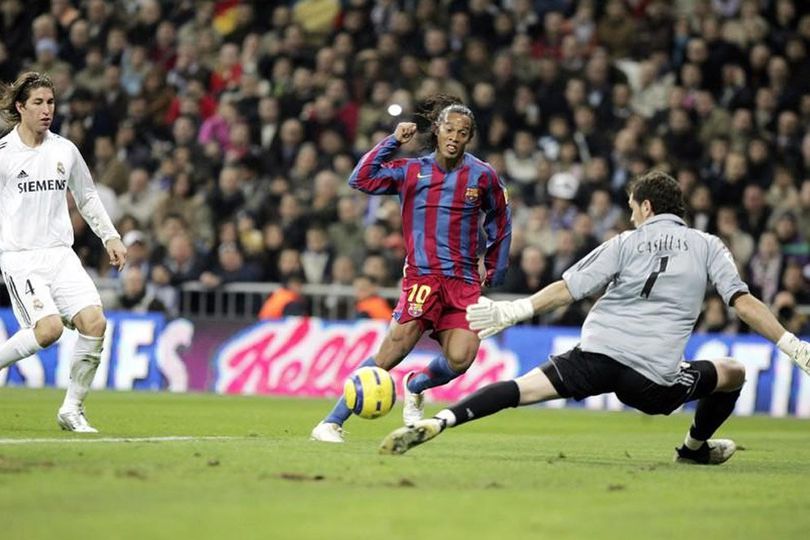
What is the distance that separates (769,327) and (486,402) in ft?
5.65

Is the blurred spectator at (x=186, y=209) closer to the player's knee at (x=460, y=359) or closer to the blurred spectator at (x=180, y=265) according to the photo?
the blurred spectator at (x=180, y=265)

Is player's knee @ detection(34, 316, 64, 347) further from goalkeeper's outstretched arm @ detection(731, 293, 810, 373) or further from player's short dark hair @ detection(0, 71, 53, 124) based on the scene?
goalkeeper's outstretched arm @ detection(731, 293, 810, 373)

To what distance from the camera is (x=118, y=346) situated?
2003 centimetres

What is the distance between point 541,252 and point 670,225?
983 cm

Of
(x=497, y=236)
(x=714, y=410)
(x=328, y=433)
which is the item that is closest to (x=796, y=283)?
(x=497, y=236)

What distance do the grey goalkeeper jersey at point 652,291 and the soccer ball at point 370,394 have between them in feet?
4.35

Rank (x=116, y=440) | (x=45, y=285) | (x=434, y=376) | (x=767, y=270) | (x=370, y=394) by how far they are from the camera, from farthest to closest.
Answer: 1. (x=767, y=270)
2. (x=434, y=376)
3. (x=45, y=285)
4. (x=116, y=440)
5. (x=370, y=394)

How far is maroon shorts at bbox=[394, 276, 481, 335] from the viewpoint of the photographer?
10.7 metres

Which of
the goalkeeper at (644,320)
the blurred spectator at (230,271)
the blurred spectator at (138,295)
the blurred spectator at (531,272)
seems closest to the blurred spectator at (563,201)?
the blurred spectator at (531,272)

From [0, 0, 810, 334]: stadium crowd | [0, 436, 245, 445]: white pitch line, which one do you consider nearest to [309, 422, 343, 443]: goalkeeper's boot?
[0, 436, 245, 445]: white pitch line

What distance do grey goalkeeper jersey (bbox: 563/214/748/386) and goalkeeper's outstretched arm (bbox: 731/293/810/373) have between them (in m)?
0.12

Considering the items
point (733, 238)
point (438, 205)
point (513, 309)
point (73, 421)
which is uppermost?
point (438, 205)

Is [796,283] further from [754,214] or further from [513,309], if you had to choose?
[513,309]

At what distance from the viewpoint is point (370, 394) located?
9680 mm
